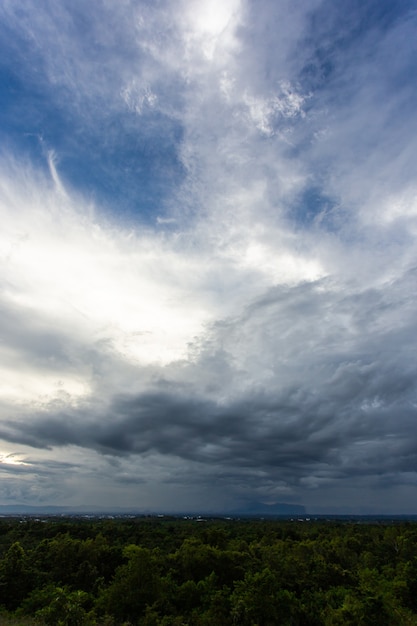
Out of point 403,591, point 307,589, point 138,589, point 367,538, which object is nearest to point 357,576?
point 403,591

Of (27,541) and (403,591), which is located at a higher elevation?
(27,541)

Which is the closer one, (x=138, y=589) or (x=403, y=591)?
(x=138, y=589)

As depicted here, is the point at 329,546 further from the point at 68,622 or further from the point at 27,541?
the point at 27,541

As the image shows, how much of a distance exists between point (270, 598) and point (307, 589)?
56.2ft

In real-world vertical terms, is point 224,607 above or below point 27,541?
below

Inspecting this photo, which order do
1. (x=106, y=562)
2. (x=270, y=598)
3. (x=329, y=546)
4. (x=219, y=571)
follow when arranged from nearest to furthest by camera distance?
(x=270, y=598), (x=219, y=571), (x=106, y=562), (x=329, y=546)

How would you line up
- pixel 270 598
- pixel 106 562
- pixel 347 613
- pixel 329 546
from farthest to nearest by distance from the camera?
pixel 329 546 < pixel 106 562 < pixel 270 598 < pixel 347 613

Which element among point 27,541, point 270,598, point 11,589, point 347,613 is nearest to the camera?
point 347,613

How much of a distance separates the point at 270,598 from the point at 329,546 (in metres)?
49.8

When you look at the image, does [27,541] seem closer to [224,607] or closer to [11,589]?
[11,589]

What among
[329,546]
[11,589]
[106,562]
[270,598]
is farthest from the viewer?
[329,546]

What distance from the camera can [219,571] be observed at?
6244cm

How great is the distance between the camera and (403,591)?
58.2 m

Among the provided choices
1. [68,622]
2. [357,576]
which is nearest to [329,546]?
[357,576]
